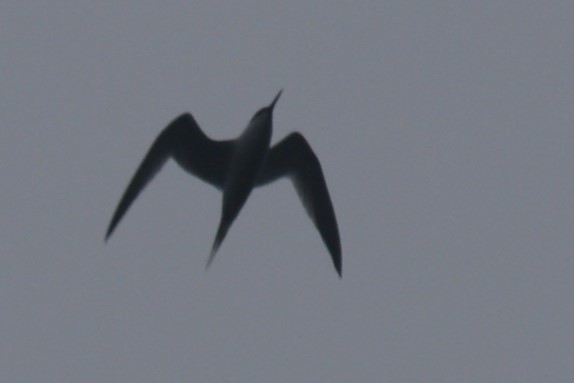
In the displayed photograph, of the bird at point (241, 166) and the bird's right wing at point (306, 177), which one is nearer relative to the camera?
the bird at point (241, 166)

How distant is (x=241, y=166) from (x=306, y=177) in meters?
0.86

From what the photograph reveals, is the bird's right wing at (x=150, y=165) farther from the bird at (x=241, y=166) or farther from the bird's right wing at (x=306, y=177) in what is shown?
the bird's right wing at (x=306, y=177)

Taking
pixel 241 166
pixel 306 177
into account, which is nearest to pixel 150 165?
pixel 241 166

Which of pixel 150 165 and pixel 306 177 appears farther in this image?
pixel 306 177

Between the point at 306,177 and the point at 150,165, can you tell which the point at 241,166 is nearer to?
the point at 150,165

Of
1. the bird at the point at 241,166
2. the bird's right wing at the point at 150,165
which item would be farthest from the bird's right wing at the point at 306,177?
the bird's right wing at the point at 150,165

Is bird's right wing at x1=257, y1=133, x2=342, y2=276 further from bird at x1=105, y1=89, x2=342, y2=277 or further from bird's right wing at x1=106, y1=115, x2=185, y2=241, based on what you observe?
bird's right wing at x1=106, y1=115, x2=185, y2=241

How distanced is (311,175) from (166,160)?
1167 millimetres

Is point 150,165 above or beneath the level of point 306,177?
beneath

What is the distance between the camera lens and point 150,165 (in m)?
10.6

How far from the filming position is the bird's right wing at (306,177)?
1112cm

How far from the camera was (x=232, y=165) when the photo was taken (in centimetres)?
1060

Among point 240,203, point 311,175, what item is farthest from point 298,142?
point 240,203

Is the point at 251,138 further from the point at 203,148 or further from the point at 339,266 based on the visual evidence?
the point at 339,266
